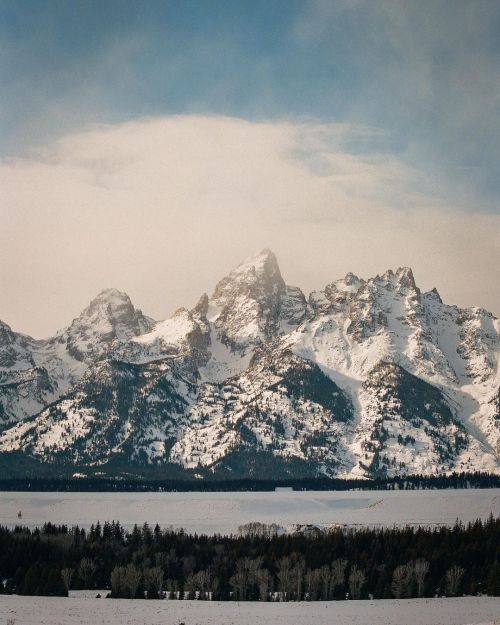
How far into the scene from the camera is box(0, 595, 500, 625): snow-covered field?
144 metres

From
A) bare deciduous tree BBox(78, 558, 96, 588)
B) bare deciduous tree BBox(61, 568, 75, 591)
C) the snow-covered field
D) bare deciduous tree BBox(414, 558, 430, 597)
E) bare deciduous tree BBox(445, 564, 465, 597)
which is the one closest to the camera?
the snow-covered field

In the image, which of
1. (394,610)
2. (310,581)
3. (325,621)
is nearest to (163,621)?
(325,621)

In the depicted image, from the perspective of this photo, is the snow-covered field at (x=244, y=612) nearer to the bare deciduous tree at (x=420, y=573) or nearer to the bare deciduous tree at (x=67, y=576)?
the bare deciduous tree at (x=420, y=573)

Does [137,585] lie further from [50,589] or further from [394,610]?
[394,610]

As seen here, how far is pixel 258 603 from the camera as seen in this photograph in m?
170

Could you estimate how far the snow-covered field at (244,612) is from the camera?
144 m

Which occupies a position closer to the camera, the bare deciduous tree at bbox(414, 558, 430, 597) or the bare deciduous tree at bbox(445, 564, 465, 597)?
the bare deciduous tree at bbox(445, 564, 465, 597)

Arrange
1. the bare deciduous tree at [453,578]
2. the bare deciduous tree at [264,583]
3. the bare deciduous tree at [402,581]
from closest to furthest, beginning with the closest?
the bare deciduous tree at [402,581] → the bare deciduous tree at [264,583] → the bare deciduous tree at [453,578]

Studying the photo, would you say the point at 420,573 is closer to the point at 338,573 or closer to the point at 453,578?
the point at 453,578

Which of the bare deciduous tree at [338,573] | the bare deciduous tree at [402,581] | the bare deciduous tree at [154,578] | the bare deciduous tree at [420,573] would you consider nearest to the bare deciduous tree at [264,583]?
the bare deciduous tree at [338,573]

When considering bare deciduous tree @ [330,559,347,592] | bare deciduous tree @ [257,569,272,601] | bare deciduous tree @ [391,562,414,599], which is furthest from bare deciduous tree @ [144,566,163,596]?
bare deciduous tree @ [391,562,414,599]

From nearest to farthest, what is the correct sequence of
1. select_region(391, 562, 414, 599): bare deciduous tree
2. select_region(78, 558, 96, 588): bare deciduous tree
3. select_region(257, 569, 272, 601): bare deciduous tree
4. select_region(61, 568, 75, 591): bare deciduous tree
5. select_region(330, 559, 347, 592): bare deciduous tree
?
select_region(391, 562, 414, 599): bare deciduous tree → select_region(257, 569, 272, 601): bare deciduous tree → select_region(61, 568, 75, 591): bare deciduous tree → select_region(330, 559, 347, 592): bare deciduous tree → select_region(78, 558, 96, 588): bare deciduous tree

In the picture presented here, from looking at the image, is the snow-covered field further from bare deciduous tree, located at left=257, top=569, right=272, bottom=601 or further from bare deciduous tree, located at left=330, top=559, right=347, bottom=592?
bare deciduous tree, located at left=330, top=559, right=347, bottom=592

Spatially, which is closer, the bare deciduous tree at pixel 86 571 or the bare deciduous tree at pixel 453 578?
the bare deciduous tree at pixel 453 578
